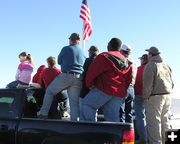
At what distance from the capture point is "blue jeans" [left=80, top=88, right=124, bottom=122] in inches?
244

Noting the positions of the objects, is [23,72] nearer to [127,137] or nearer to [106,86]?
[106,86]

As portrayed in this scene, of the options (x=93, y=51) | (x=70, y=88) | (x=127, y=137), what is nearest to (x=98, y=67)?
(x=70, y=88)

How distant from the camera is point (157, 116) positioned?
24.6ft

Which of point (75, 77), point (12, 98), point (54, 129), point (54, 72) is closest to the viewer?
point (54, 129)

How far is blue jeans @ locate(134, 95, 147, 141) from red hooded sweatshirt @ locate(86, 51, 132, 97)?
1.43 metres

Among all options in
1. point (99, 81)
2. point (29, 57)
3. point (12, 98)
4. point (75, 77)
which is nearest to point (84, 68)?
point (75, 77)

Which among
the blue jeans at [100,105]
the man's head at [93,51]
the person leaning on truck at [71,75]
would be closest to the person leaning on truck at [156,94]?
the man's head at [93,51]

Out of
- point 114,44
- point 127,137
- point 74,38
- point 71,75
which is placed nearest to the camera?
point 127,137

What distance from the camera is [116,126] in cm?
521

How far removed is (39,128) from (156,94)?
8.84 ft

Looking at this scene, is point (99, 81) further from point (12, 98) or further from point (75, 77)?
point (12, 98)

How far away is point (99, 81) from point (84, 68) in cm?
94

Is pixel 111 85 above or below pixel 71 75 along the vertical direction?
below

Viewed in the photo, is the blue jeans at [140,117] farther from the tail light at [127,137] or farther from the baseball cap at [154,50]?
the tail light at [127,137]
